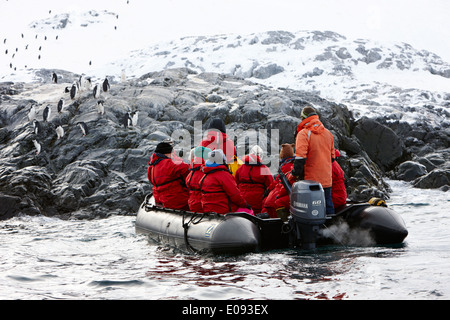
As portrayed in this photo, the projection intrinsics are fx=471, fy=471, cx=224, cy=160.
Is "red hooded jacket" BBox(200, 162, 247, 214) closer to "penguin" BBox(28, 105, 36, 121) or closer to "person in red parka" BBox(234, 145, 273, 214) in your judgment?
"person in red parka" BBox(234, 145, 273, 214)

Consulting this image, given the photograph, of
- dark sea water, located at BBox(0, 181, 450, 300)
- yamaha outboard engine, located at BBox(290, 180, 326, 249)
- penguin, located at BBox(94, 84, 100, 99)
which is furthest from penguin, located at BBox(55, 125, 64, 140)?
yamaha outboard engine, located at BBox(290, 180, 326, 249)

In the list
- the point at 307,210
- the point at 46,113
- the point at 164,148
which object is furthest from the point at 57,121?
the point at 307,210

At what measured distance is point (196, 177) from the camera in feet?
24.2

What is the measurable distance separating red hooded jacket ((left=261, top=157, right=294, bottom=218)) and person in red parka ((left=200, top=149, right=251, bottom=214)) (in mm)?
571

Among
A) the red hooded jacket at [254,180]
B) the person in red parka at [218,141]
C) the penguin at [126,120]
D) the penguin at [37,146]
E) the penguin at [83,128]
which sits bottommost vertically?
the penguin at [37,146]

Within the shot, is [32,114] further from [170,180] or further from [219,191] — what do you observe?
[219,191]

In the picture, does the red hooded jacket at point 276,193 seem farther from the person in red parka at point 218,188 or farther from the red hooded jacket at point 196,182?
the red hooded jacket at point 196,182

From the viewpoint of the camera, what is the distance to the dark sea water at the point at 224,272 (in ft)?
14.7

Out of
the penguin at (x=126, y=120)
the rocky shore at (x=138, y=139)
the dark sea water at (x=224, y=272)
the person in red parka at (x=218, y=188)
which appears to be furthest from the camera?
the penguin at (x=126, y=120)

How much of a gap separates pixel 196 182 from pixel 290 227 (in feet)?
5.37

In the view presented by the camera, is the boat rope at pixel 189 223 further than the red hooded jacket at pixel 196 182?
No

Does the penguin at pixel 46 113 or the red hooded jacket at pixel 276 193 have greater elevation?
the red hooded jacket at pixel 276 193

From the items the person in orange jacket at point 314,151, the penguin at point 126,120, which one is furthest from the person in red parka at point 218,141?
the penguin at point 126,120

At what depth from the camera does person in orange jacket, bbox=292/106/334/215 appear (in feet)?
21.8
